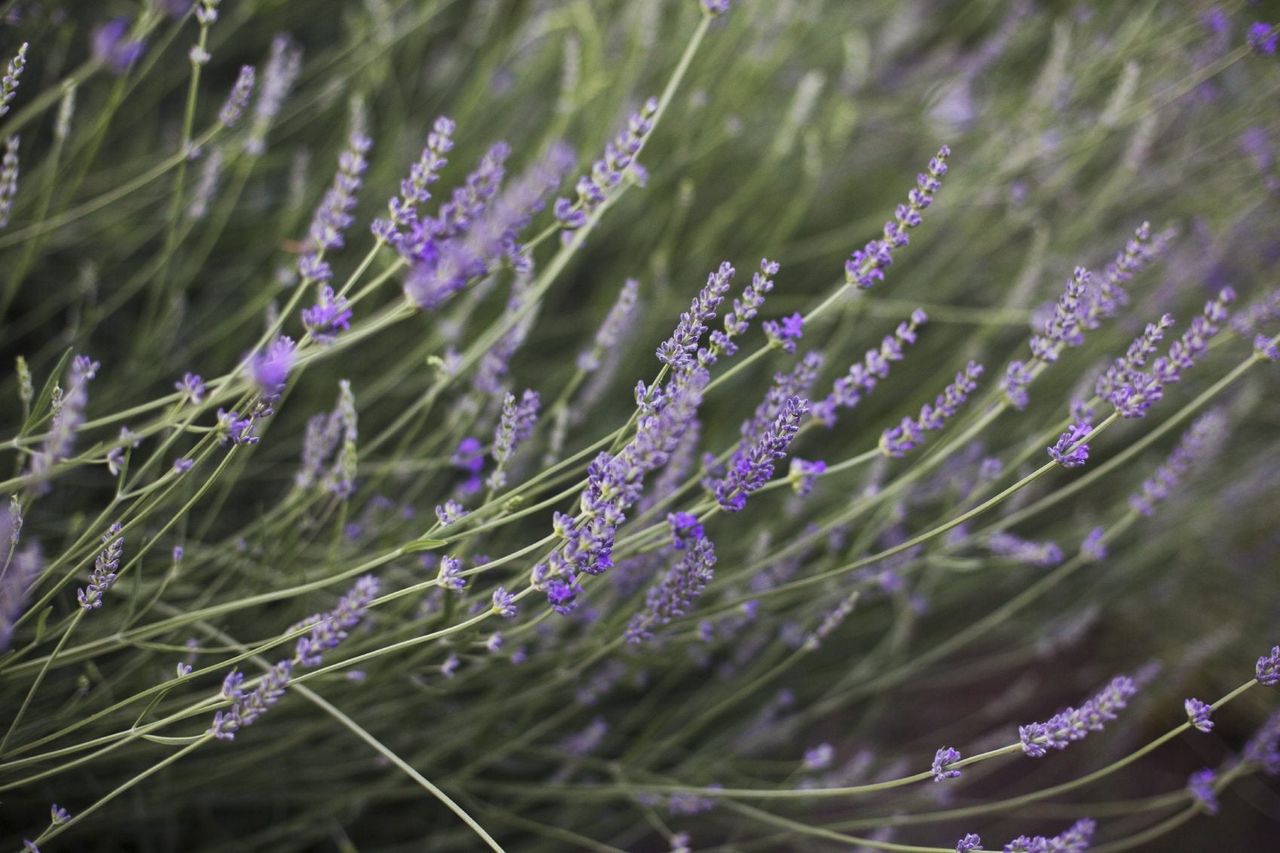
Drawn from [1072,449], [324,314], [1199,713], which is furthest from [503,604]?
[1199,713]

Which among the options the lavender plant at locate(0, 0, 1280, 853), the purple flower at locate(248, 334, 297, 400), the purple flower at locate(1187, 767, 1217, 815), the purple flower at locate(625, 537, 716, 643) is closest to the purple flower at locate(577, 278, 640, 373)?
the lavender plant at locate(0, 0, 1280, 853)

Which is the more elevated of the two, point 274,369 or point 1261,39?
point 1261,39

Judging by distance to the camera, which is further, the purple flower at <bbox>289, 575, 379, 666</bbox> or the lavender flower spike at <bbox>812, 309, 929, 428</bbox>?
the lavender flower spike at <bbox>812, 309, 929, 428</bbox>

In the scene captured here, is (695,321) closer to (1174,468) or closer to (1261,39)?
(1174,468)

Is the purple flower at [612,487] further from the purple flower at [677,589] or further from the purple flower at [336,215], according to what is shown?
the purple flower at [336,215]

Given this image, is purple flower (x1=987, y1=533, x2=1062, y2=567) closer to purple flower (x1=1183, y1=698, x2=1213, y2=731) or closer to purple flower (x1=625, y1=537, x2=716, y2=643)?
purple flower (x1=1183, y1=698, x2=1213, y2=731)

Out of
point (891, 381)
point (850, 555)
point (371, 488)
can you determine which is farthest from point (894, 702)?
point (371, 488)
